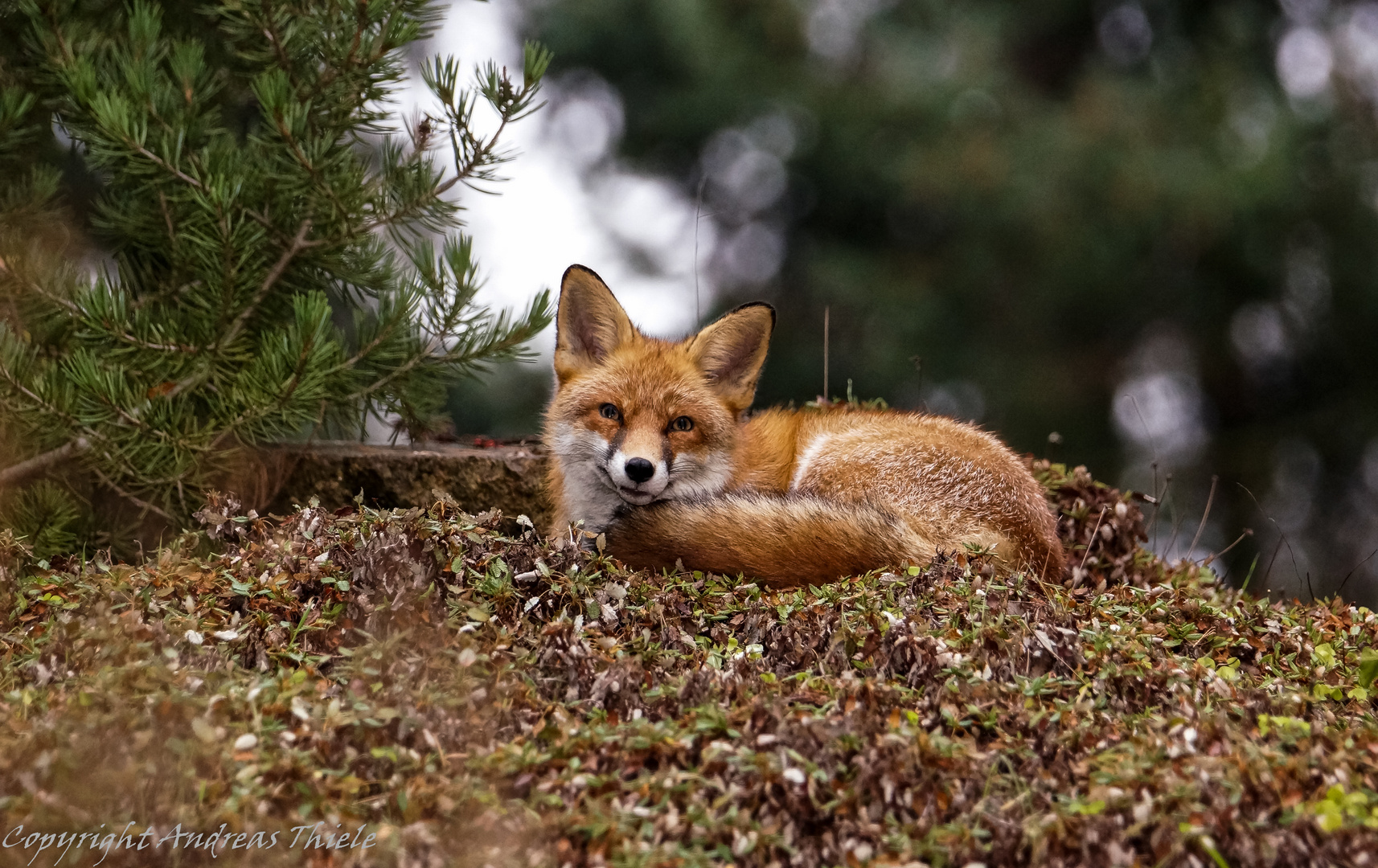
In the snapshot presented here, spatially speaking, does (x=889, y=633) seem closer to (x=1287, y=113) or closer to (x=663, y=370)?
(x=663, y=370)

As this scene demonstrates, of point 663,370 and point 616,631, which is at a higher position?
point 663,370

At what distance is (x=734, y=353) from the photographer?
4371mm

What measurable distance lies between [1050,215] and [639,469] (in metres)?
4.41

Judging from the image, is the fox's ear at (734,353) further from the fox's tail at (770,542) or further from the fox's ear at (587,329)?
the fox's tail at (770,542)

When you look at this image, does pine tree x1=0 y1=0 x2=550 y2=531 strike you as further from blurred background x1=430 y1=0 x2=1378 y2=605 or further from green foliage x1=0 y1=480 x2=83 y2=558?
blurred background x1=430 y1=0 x2=1378 y2=605

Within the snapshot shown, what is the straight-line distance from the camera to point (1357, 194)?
Result: 721 centimetres

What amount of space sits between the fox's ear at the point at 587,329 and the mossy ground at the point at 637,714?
46.4 inches

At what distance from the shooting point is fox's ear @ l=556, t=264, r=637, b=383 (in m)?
4.29

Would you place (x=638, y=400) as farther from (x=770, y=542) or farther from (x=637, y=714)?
(x=637, y=714)

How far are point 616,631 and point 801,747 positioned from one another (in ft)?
2.87

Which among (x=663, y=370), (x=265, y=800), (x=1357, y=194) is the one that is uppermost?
(x=1357, y=194)

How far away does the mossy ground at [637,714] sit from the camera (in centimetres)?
198

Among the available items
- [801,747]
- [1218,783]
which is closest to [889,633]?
[801,747]
